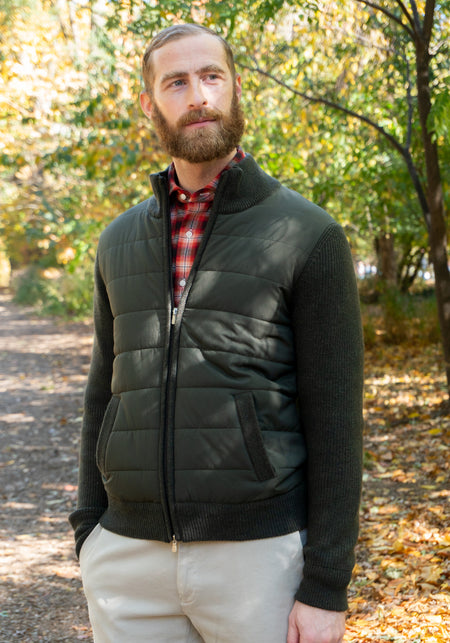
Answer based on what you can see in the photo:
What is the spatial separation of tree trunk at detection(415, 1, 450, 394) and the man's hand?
4.62 meters

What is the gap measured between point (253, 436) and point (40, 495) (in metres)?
5.18

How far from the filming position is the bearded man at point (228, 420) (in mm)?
1736

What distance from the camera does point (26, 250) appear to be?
31.1m

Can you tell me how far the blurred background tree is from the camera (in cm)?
623

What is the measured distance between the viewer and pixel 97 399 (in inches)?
87.0

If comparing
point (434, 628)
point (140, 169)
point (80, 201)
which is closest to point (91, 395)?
point (434, 628)

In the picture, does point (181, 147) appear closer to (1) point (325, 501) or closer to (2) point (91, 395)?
(2) point (91, 395)

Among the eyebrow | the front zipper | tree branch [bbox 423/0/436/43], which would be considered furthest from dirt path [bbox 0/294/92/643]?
tree branch [bbox 423/0/436/43]

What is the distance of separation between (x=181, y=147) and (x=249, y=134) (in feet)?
25.4

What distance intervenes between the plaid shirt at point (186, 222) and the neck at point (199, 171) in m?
0.02

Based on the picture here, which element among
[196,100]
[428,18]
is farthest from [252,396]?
[428,18]

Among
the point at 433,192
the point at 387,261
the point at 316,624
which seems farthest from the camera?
the point at 387,261

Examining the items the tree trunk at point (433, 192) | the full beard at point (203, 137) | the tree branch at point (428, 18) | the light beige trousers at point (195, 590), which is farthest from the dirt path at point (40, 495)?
Result: the tree branch at point (428, 18)

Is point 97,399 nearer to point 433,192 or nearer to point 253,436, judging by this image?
point 253,436
